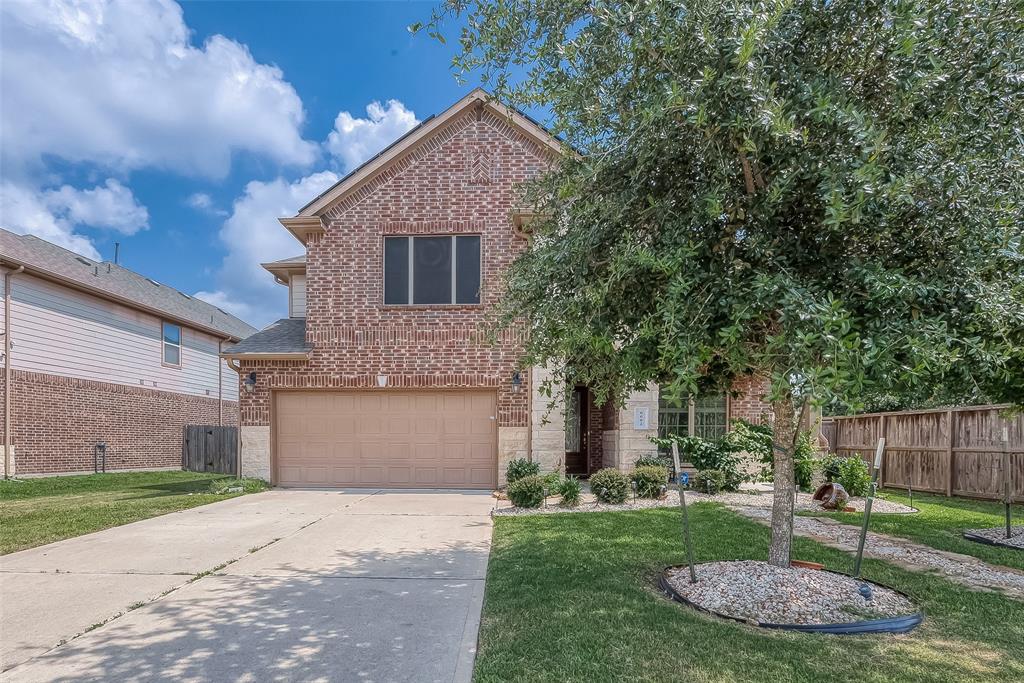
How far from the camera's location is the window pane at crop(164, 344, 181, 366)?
1831 cm

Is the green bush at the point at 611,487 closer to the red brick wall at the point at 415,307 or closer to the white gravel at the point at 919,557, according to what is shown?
the white gravel at the point at 919,557

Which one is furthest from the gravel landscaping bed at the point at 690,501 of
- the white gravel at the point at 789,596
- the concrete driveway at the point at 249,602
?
the white gravel at the point at 789,596

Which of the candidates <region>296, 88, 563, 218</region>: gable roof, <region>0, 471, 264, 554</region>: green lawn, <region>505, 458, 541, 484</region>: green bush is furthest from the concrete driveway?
<region>296, 88, 563, 218</region>: gable roof

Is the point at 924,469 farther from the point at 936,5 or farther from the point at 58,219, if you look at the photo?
the point at 58,219

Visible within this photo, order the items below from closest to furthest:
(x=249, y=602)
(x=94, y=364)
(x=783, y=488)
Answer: (x=249, y=602) < (x=783, y=488) < (x=94, y=364)

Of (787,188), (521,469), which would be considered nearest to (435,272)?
(521,469)

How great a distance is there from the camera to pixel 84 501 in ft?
32.9

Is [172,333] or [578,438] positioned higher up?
[172,333]

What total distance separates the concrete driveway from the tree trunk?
100 inches

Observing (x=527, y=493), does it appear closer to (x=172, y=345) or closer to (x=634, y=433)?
(x=634, y=433)

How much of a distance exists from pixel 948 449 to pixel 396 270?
1145 centimetres

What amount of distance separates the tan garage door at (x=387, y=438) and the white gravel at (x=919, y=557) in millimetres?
5688

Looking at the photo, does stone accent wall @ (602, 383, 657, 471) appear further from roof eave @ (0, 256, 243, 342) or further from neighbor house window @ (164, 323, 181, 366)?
neighbor house window @ (164, 323, 181, 366)

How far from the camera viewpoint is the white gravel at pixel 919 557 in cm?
502
